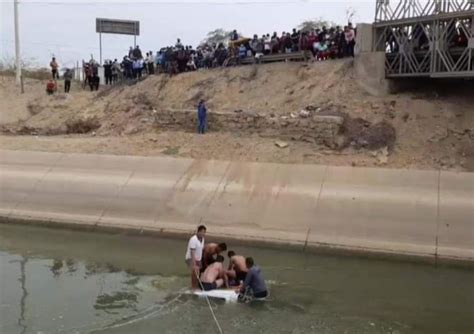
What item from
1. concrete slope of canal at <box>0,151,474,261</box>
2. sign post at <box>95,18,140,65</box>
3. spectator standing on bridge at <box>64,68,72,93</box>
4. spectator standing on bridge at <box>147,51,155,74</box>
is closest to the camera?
concrete slope of canal at <box>0,151,474,261</box>

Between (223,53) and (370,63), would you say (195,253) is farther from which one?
(223,53)

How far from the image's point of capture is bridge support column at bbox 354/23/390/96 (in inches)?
1058

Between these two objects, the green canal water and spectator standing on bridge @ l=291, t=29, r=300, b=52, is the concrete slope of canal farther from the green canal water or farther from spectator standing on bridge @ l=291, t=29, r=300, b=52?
spectator standing on bridge @ l=291, t=29, r=300, b=52

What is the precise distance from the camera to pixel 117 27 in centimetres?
4844

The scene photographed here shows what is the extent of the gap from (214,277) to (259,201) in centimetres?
714

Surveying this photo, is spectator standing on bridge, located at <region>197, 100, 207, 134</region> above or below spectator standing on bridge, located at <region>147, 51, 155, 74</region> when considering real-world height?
below

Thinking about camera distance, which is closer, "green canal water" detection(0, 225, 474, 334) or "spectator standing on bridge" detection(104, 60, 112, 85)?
"green canal water" detection(0, 225, 474, 334)

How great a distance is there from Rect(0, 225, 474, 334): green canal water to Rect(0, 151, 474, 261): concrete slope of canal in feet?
3.61

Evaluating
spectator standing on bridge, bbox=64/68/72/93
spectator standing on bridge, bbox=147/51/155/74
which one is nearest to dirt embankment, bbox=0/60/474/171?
spectator standing on bridge, bbox=147/51/155/74

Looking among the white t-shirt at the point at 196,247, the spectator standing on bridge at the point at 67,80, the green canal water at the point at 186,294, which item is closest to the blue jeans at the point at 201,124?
the green canal water at the point at 186,294

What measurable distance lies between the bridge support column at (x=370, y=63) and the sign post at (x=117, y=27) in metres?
24.0

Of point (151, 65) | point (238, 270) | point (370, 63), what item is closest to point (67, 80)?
point (151, 65)

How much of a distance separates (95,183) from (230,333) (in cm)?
1305

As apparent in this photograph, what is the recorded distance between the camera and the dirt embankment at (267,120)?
2438cm
